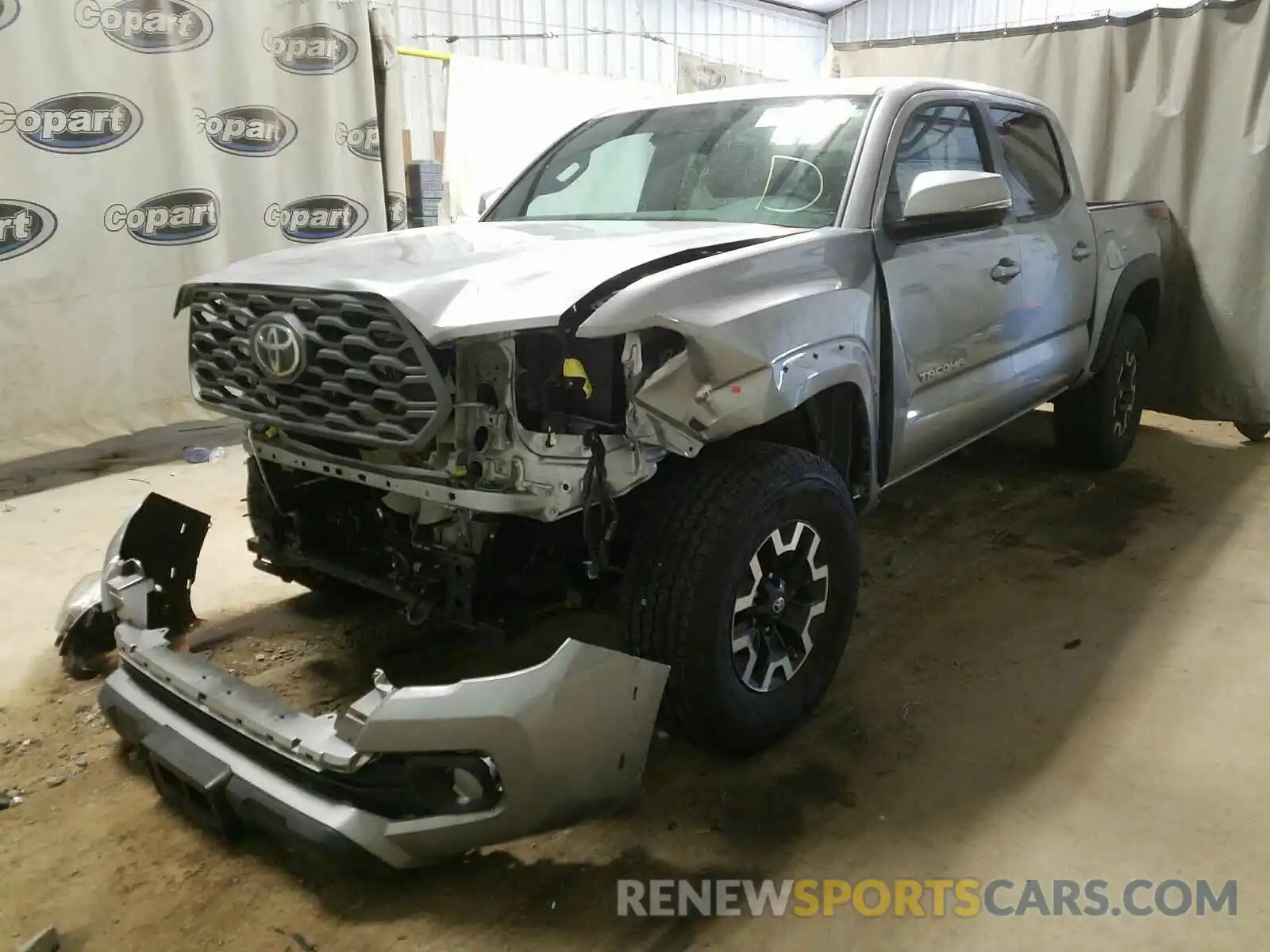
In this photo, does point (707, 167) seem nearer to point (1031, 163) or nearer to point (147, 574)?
point (1031, 163)

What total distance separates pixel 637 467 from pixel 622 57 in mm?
9113

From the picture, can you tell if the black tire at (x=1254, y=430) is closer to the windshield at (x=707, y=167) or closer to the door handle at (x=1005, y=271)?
the door handle at (x=1005, y=271)

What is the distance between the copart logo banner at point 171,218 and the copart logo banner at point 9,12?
102cm

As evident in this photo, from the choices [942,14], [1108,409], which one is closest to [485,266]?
[1108,409]

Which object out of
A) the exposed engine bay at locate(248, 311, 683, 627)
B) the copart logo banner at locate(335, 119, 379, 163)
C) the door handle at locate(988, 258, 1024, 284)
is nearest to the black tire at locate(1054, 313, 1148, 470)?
the door handle at locate(988, 258, 1024, 284)

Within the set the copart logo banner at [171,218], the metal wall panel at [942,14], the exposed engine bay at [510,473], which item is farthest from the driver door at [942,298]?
the metal wall panel at [942,14]

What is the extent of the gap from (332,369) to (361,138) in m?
5.10

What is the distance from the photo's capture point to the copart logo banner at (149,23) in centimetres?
541

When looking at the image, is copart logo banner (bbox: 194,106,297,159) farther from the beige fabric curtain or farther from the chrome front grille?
the beige fabric curtain

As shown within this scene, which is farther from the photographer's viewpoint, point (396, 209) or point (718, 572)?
point (396, 209)

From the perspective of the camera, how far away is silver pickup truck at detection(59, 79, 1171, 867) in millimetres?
1892

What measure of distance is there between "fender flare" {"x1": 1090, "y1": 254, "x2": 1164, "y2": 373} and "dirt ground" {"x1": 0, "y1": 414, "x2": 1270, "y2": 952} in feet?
3.05

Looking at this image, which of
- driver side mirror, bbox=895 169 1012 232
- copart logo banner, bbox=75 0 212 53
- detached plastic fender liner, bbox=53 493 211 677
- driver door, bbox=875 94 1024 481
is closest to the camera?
detached plastic fender liner, bbox=53 493 211 677

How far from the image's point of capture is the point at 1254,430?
5578 millimetres
